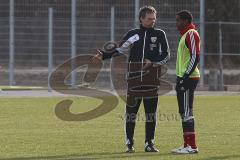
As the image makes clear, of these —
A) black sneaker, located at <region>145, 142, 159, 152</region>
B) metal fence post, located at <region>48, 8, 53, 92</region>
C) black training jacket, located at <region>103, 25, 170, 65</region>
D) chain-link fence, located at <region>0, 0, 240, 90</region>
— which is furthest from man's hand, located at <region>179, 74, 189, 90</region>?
metal fence post, located at <region>48, 8, 53, 92</region>

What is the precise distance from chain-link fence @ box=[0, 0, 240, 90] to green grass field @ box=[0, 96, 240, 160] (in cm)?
1001

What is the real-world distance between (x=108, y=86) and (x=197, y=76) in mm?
18781

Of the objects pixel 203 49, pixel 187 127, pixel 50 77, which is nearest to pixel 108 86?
pixel 50 77

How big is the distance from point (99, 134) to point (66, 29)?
57.4ft

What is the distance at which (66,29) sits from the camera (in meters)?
30.7

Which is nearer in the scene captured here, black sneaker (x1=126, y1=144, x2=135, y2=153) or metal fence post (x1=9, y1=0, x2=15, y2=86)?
black sneaker (x1=126, y1=144, x2=135, y2=153)

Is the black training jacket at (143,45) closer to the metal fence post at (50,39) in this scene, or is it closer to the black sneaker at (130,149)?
the black sneaker at (130,149)

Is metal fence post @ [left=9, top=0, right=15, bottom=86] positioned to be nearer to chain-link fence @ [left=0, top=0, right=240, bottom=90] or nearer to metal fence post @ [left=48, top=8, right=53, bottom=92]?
chain-link fence @ [left=0, top=0, right=240, bottom=90]

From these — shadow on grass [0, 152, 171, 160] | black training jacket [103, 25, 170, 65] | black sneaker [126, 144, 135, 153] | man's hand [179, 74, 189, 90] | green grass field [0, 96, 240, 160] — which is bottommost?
green grass field [0, 96, 240, 160]

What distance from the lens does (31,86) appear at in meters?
31.2

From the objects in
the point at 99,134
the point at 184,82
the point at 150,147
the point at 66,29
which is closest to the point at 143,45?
the point at 184,82

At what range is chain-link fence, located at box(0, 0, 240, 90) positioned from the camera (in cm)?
3052

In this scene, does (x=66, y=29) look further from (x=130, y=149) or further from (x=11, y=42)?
(x=130, y=149)

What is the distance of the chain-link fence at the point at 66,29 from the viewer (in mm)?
30516
